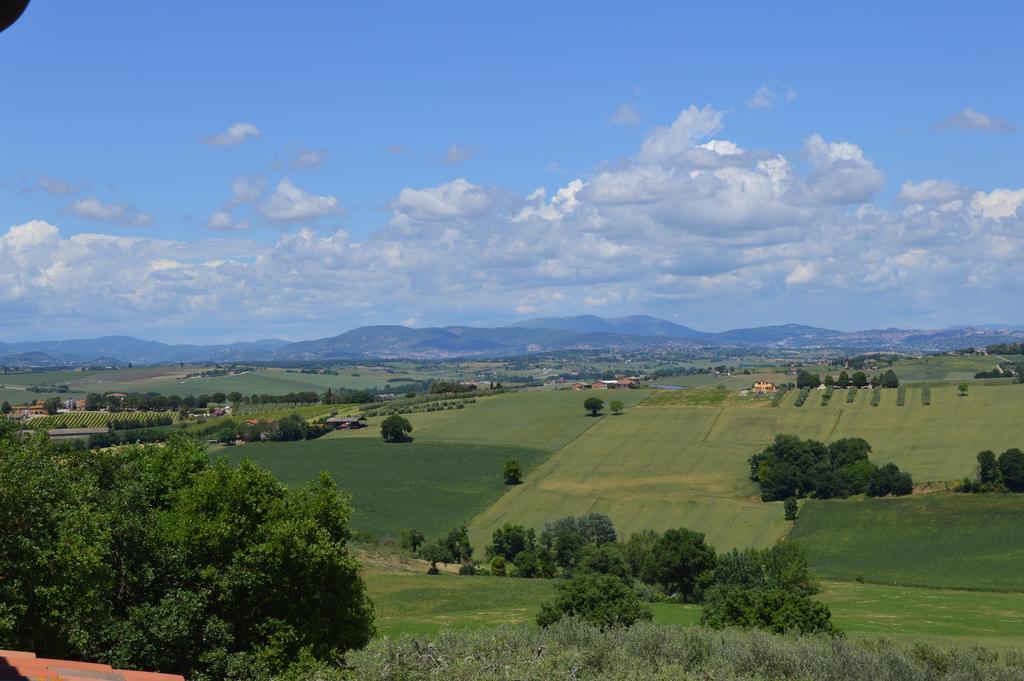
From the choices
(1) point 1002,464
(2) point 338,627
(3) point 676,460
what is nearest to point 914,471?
(1) point 1002,464

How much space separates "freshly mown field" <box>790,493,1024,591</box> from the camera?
240 ft

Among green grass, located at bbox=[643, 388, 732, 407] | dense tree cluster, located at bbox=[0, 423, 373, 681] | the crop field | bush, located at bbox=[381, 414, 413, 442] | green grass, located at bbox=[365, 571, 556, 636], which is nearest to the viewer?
dense tree cluster, located at bbox=[0, 423, 373, 681]

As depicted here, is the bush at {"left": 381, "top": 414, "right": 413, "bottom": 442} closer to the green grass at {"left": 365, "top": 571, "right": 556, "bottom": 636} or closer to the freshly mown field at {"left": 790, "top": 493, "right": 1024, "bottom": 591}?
the freshly mown field at {"left": 790, "top": 493, "right": 1024, "bottom": 591}

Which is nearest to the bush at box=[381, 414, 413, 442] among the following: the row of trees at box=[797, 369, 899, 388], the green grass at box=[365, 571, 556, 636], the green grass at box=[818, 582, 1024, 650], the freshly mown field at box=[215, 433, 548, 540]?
the freshly mown field at box=[215, 433, 548, 540]

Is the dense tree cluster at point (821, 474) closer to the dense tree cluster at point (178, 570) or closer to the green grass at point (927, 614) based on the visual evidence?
the green grass at point (927, 614)

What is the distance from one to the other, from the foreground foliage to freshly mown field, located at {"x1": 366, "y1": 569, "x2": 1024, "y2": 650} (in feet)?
68.8

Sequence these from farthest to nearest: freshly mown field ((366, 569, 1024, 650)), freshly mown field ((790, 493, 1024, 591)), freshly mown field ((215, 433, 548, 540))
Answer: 1. freshly mown field ((215, 433, 548, 540))
2. freshly mown field ((790, 493, 1024, 591))
3. freshly mown field ((366, 569, 1024, 650))

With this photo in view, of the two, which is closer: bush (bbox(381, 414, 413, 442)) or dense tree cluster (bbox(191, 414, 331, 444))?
bush (bbox(381, 414, 413, 442))

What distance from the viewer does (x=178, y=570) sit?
25609 mm

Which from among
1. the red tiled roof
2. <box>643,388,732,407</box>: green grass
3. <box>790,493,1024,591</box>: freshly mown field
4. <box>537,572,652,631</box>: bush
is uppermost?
the red tiled roof

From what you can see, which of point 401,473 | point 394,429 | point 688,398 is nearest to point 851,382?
point 688,398

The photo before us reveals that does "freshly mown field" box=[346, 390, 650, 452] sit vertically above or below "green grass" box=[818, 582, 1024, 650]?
above

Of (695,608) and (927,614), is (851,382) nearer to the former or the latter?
(695,608)

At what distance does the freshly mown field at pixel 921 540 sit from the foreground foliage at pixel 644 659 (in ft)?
162
